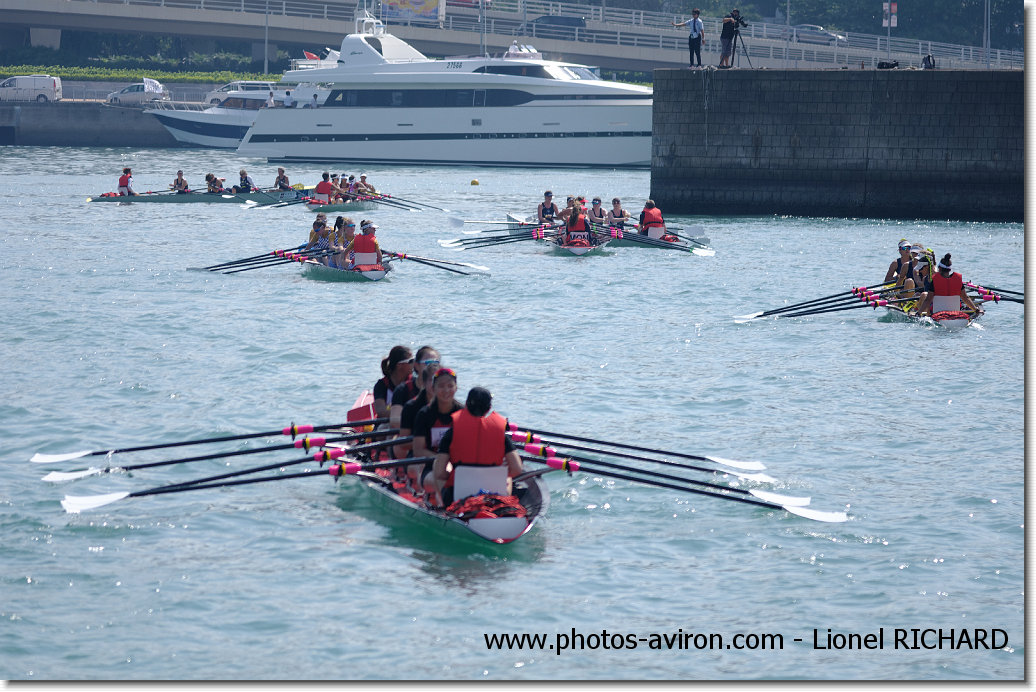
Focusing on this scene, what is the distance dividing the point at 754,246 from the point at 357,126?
3072cm

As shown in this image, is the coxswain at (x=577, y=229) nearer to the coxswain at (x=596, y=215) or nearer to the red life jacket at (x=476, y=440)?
the coxswain at (x=596, y=215)

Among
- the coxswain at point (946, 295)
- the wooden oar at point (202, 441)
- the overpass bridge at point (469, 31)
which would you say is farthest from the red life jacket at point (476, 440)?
the overpass bridge at point (469, 31)

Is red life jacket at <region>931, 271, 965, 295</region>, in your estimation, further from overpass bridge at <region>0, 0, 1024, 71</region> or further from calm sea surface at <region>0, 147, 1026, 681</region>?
overpass bridge at <region>0, 0, 1024, 71</region>

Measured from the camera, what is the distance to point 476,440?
440 inches

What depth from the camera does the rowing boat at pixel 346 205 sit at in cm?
4047

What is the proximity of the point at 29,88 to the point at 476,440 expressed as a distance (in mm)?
64192

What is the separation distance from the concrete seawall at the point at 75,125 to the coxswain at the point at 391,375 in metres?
58.6

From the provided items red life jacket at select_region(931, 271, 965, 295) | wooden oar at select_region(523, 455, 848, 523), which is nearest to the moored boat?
red life jacket at select_region(931, 271, 965, 295)

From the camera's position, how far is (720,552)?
464 inches

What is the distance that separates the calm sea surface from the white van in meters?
41.8

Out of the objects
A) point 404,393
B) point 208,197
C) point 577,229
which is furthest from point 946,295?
point 208,197

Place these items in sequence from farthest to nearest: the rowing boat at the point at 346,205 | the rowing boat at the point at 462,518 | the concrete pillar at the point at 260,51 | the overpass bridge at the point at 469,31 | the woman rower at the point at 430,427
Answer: the concrete pillar at the point at 260,51, the overpass bridge at the point at 469,31, the rowing boat at the point at 346,205, the woman rower at the point at 430,427, the rowing boat at the point at 462,518

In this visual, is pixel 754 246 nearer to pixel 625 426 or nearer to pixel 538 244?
pixel 538 244

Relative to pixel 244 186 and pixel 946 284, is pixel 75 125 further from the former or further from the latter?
pixel 946 284
